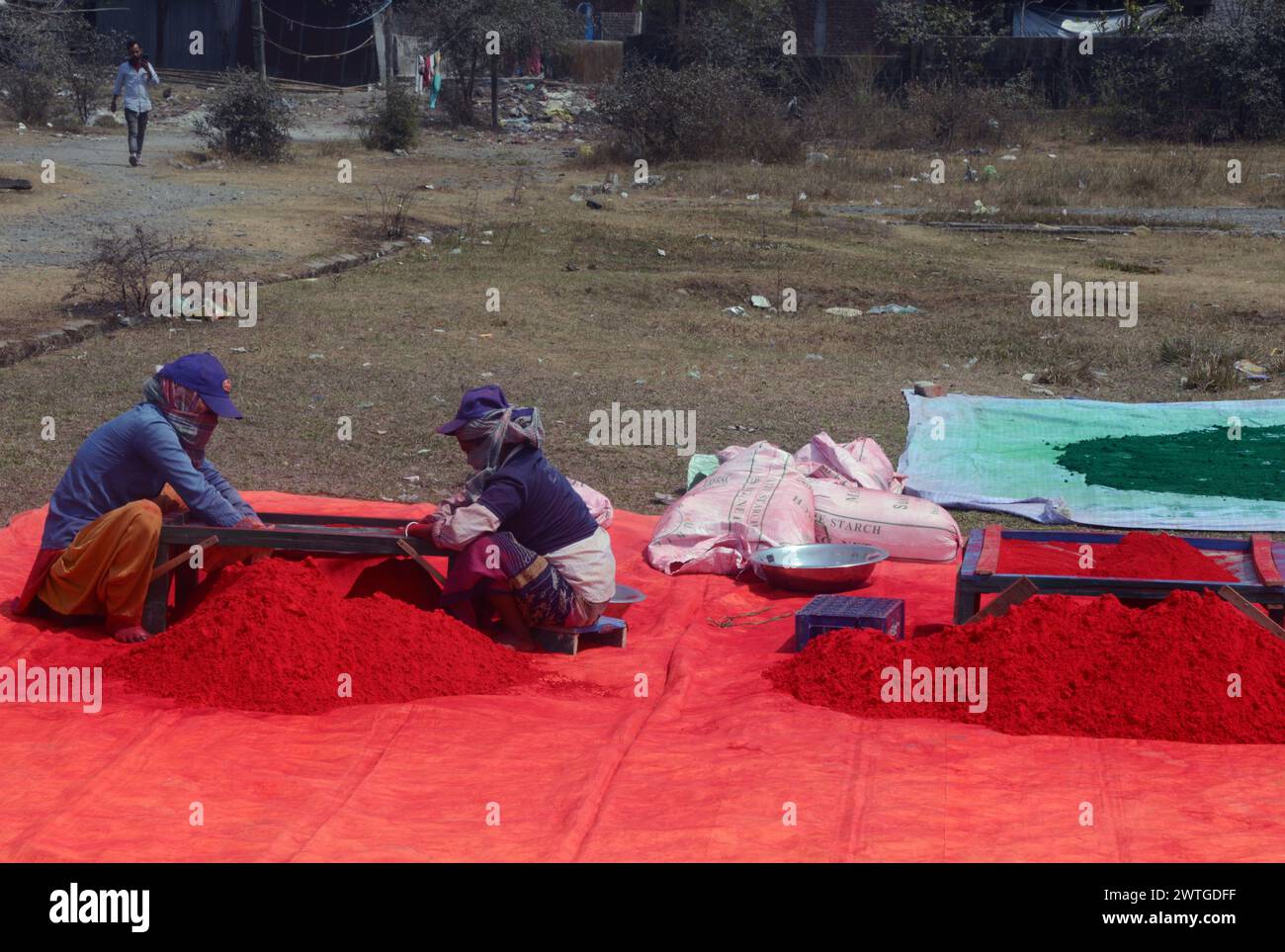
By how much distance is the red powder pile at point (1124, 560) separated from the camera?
4957mm

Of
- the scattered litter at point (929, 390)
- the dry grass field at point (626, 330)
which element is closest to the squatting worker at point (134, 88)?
the dry grass field at point (626, 330)

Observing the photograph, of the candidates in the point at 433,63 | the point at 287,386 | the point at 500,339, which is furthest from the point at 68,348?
the point at 433,63

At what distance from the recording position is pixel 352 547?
4.77 meters

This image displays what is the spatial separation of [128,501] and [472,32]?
942 inches

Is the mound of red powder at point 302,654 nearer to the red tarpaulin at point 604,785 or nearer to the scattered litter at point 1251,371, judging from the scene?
the red tarpaulin at point 604,785

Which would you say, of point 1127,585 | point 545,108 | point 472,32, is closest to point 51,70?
point 472,32

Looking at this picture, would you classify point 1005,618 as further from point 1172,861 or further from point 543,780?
point 543,780

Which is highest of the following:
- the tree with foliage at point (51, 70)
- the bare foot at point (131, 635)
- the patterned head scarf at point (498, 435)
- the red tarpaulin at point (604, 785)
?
the tree with foliage at point (51, 70)

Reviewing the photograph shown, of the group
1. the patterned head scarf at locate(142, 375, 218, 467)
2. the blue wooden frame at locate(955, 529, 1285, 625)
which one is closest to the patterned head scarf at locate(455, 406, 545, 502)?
the patterned head scarf at locate(142, 375, 218, 467)

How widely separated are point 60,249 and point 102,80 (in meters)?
16.4

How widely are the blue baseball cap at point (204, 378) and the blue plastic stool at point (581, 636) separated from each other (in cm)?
128

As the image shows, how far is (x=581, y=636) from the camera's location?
4941mm

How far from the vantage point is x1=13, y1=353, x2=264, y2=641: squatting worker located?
462cm

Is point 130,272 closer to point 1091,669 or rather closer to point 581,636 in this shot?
point 581,636
